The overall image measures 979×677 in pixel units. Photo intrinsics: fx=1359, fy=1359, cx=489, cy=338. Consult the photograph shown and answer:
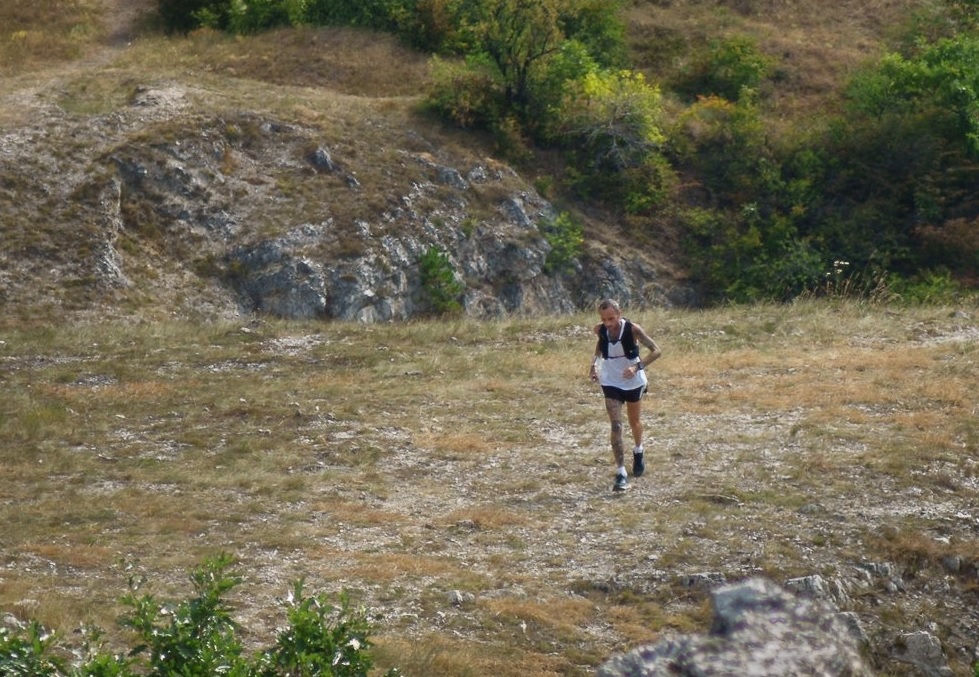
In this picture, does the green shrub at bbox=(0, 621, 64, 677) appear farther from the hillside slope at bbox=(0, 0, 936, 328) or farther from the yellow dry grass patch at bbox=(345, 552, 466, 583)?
the hillside slope at bbox=(0, 0, 936, 328)

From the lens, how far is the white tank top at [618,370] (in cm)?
1282

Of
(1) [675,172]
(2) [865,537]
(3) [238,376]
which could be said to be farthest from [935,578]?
(1) [675,172]

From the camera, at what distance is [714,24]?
3778 centimetres

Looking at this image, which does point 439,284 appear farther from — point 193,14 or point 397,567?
point 397,567

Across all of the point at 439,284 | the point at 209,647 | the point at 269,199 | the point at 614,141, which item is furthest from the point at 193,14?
the point at 209,647

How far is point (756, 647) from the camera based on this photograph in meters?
6.90

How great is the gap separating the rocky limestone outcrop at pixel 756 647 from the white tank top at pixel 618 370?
5.67 meters

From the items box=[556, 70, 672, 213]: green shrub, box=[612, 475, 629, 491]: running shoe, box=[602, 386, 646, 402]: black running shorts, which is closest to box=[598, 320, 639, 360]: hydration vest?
box=[602, 386, 646, 402]: black running shorts

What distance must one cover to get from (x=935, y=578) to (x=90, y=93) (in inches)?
893

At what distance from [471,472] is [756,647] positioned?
24.8 ft

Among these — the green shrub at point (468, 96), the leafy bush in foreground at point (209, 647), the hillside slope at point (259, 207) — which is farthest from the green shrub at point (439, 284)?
the leafy bush in foreground at point (209, 647)

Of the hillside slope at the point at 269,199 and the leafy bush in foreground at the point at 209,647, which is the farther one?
the hillside slope at the point at 269,199

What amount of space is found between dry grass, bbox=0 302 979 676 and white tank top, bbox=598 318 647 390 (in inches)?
44.7

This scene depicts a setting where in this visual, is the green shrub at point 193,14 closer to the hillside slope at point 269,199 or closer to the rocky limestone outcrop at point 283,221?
the hillside slope at point 269,199
